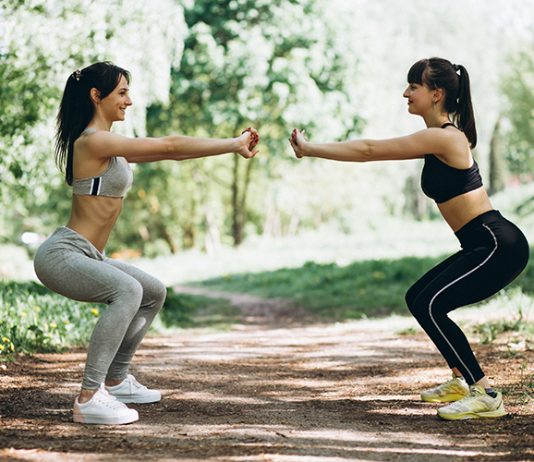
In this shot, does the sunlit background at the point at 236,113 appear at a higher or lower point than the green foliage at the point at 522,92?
lower

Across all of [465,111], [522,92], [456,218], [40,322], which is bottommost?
[40,322]

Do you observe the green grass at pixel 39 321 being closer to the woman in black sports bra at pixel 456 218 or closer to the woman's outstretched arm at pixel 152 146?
A: the woman's outstretched arm at pixel 152 146

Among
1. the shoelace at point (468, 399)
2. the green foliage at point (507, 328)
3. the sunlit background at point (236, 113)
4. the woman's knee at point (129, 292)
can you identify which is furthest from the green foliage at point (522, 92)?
the woman's knee at point (129, 292)

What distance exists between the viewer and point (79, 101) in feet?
15.5

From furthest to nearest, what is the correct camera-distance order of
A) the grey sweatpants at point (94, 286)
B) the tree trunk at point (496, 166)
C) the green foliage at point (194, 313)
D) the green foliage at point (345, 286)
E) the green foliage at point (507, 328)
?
1. the tree trunk at point (496, 166)
2. the green foliage at point (345, 286)
3. the green foliage at point (194, 313)
4. the green foliage at point (507, 328)
5. the grey sweatpants at point (94, 286)

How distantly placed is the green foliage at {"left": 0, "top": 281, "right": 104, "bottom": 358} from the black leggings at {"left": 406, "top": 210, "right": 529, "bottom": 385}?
3343 millimetres

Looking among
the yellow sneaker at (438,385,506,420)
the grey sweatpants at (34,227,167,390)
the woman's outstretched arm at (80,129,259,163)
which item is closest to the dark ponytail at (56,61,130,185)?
the woman's outstretched arm at (80,129,259,163)

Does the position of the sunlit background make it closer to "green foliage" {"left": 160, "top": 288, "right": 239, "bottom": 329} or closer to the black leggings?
"green foliage" {"left": 160, "top": 288, "right": 239, "bottom": 329}

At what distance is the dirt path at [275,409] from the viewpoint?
3643 mm

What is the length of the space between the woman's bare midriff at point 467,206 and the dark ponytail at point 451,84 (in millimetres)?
368

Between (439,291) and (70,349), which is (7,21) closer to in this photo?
(70,349)

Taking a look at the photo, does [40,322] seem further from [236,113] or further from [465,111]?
[236,113]

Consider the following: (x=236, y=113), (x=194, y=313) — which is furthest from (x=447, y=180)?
(x=236, y=113)

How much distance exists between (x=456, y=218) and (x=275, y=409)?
1618mm
